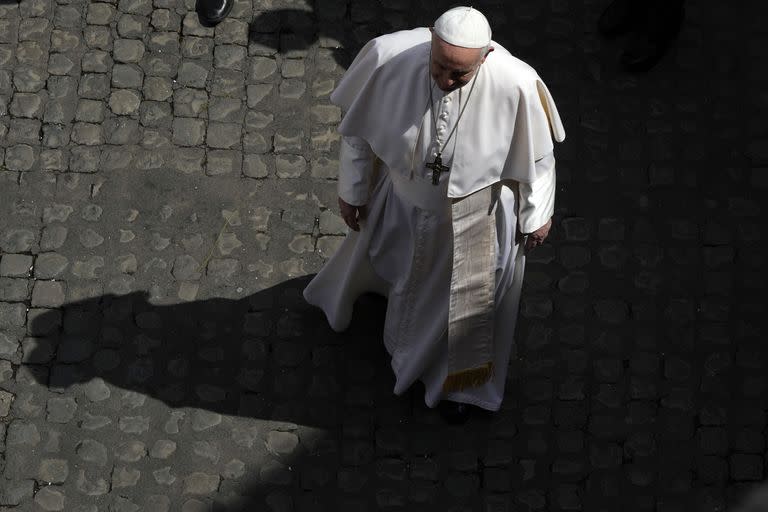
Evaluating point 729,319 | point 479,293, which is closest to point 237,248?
point 479,293

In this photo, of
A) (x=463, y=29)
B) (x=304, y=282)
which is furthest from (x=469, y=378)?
(x=463, y=29)

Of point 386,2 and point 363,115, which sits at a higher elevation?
point 363,115

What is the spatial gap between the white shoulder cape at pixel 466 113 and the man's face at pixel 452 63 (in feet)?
0.58

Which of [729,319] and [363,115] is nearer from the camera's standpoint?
[363,115]

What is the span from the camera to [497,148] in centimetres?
472

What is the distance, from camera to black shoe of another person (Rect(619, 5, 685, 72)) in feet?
23.5

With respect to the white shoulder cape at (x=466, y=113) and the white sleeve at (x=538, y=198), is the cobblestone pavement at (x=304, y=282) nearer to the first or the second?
the white sleeve at (x=538, y=198)

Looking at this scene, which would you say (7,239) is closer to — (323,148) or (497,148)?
(323,148)

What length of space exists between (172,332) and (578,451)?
88.5 inches

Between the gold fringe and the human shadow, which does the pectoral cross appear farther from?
the human shadow

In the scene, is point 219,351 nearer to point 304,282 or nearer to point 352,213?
point 304,282

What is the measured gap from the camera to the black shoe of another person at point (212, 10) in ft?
23.9

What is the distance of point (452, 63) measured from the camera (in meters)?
4.31

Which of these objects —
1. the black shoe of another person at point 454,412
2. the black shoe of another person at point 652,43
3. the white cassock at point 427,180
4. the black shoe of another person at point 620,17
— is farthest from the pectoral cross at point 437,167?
the black shoe of another person at point 620,17
